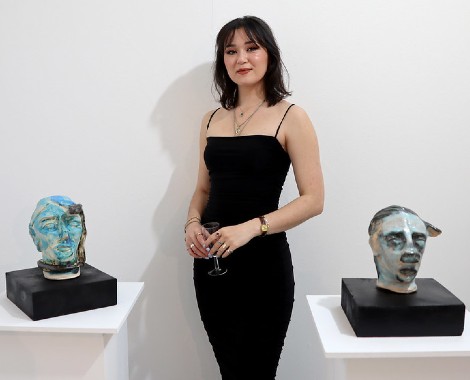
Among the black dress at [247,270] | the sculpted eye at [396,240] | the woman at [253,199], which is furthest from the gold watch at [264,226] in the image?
the sculpted eye at [396,240]

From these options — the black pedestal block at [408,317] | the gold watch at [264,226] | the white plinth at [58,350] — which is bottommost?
the white plinth at [58,350]

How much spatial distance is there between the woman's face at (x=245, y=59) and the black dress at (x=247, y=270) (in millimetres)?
215

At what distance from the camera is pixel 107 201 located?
226 cm

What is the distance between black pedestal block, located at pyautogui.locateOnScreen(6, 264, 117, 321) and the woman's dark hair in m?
0.81

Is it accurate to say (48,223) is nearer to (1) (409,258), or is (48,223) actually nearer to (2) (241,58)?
(2) (241,58)

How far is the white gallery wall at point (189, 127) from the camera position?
209cm

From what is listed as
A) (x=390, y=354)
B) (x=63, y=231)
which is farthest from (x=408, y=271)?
(x=63, y=231)

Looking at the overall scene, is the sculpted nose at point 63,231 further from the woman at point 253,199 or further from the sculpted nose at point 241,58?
the sculpted nose at point 241,58

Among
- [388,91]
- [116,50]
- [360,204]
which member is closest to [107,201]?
[116,50]

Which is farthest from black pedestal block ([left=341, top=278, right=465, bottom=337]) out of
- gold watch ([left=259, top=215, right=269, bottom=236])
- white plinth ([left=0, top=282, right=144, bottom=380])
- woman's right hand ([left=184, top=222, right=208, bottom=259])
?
white plinth ([left=0, top=282, right=144, bottom=380])

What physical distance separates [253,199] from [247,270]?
24cm

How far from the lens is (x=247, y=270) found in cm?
177

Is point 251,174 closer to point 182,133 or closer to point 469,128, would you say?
point 182,133

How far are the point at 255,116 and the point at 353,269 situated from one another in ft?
2.87
